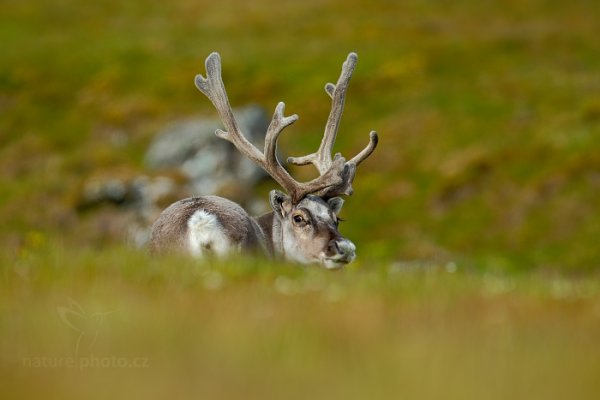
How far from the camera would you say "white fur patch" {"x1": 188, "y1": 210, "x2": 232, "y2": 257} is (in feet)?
39.9

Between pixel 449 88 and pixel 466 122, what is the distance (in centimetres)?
699

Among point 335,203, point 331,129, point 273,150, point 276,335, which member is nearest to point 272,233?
point 335,203

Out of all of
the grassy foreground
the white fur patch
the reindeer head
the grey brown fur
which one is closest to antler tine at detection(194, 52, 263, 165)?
the reindeer head

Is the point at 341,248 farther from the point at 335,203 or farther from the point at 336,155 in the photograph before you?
the point at 336,155

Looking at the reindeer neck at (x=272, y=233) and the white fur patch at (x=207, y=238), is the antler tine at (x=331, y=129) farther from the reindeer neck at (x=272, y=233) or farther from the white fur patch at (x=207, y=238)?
the white fur patch at (x=207, y=238)

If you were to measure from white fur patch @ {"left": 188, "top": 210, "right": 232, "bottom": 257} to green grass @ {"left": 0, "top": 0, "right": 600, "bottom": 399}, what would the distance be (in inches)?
54.0

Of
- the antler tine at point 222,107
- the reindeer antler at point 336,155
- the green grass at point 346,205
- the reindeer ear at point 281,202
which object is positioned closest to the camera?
the green grass at point 346,205

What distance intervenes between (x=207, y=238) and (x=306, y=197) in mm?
2155

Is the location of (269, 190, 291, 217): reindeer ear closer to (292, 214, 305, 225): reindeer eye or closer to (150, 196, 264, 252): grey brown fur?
(292, 214, 305, 225): reindeer eye

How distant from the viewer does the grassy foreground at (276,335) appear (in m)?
6.05

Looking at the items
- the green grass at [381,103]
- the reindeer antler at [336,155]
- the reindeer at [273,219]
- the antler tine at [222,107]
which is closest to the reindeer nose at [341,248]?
the reindeer at [273,219]

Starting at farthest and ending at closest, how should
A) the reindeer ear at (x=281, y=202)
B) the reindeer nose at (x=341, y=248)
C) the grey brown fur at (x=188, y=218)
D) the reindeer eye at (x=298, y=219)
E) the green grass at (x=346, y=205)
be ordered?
1. the reindeer ear at (x=281, y=202)
2. the reindeer eye at (x=298, y=219)
3. the reindeer nose at (x=341, y=248)
4. the grey brown fur at (x=188, y=218)
5. the green grass at (x=346, y=205)

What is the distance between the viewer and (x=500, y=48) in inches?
2493

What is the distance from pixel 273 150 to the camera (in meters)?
14.3
